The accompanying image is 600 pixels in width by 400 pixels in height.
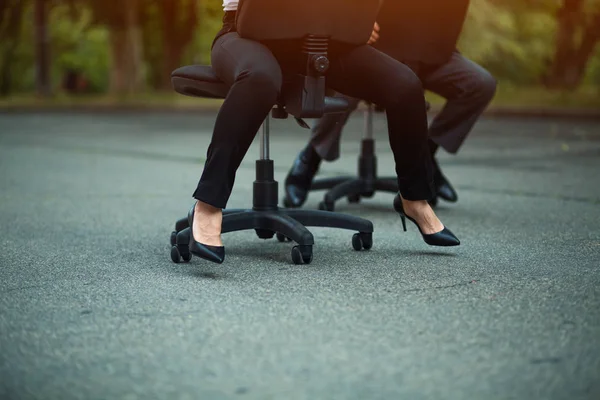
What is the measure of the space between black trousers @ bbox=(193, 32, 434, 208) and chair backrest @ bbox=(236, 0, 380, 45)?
0.26 ft

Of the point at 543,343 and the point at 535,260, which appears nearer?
the point at 543,343

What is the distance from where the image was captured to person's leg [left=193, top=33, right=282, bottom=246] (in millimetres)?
4047

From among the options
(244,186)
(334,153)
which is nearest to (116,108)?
(244,186)

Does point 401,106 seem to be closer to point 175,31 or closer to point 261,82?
point 261,82

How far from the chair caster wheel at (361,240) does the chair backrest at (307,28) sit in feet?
2.14

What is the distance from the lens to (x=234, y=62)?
4145 millimetres

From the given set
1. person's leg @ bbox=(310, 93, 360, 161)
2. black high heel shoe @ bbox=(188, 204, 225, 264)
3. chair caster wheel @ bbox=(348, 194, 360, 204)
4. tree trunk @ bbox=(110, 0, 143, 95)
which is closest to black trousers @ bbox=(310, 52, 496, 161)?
person's leg @ bbox=(310, 93, 360, 161)

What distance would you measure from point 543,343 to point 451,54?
3200mm

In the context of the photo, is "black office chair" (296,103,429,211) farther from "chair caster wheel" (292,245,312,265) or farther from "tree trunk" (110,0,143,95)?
"tree trunk" (110,0,143,95)

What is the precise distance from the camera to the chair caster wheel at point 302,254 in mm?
4223

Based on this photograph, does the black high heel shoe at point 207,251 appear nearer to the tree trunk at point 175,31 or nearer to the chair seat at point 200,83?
the chair seat at point 200,83

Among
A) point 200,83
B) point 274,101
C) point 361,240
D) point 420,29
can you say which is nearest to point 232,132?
point 274,101

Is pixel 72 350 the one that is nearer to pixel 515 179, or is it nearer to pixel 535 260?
pixel 535 260

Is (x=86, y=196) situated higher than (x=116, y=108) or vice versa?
(x=86, y=196)
